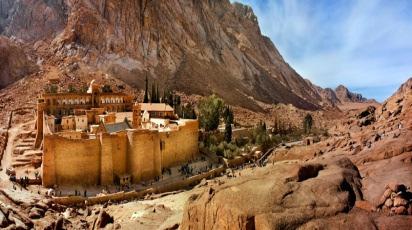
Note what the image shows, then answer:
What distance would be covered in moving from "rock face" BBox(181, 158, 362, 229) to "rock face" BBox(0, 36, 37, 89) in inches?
2172

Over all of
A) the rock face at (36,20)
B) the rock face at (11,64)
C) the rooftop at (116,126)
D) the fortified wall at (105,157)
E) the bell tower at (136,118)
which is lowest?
the fortified wall at (105,157)

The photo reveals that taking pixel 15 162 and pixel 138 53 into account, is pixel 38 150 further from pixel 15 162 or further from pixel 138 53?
pixel 138 53

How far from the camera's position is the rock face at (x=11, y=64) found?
59.1 m

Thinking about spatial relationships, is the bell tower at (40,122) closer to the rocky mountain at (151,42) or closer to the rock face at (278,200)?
the rocky mountain at (151,42)

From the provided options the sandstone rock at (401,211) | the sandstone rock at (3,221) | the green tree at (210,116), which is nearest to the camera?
the sandstone rock at (401,211)

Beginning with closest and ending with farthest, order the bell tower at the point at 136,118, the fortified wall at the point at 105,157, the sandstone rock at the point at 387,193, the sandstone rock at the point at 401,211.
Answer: the sandstone rock at the point at 401,211 → the sandstone rock at the point at 387,193 → the fortified wall at the point at 105,157 → the bell tower at the point at 136,118

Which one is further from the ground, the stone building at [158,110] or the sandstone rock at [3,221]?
the stone building at [158,110]

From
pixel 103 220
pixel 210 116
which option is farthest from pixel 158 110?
pixel 103 220

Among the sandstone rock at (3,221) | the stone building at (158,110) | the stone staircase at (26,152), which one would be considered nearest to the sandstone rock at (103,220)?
the sandstone rock at (3,221)

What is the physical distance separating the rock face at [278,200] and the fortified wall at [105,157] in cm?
1993

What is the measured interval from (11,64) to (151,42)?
22349mm

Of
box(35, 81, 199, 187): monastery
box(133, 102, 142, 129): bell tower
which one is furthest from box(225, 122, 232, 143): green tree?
box(133, 102, 142, 129): bell tower

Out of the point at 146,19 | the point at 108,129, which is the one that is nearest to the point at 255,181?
the point at 108,129

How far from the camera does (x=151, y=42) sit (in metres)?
72.1
